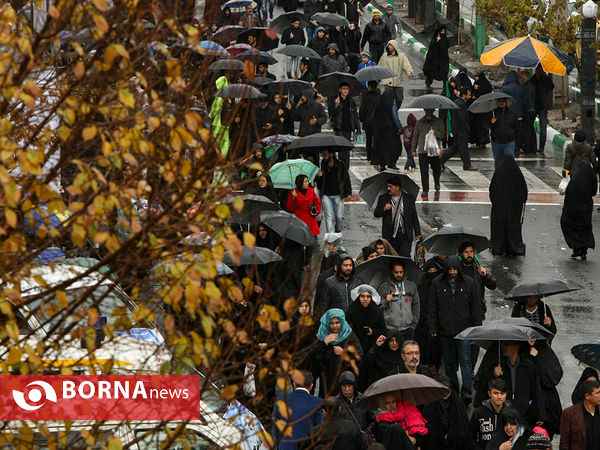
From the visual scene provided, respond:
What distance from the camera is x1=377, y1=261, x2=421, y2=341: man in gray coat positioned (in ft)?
46.5

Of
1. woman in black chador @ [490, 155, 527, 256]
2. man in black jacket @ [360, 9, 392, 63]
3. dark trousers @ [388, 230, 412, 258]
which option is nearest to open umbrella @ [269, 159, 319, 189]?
dark trousers @ [388, 230, 412, 258]

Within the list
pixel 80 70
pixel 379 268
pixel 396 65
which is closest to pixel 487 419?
pixel 379 268

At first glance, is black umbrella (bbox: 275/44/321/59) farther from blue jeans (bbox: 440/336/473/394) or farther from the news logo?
the news logo

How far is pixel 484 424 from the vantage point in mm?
11594

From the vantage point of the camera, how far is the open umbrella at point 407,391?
36.9 feet

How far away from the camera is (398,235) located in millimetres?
17516

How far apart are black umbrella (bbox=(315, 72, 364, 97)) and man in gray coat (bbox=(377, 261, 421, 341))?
11.1 m

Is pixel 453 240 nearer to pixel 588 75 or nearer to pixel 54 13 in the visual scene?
pixel 54 13

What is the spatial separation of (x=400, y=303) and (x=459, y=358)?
34.9 inches

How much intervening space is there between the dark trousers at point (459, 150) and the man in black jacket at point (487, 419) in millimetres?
13536

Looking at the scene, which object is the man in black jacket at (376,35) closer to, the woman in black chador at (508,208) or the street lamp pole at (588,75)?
the street lamp pole at (588,75)

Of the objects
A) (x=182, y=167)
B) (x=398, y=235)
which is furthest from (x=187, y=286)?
(x=398, y=235)

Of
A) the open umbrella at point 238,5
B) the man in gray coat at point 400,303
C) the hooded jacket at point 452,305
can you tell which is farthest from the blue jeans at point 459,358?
the open umbrella at point 238,5

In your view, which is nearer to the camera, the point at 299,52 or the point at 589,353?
the point at 589,353
